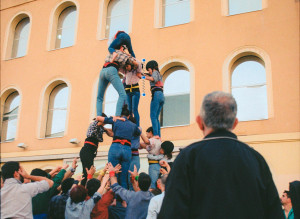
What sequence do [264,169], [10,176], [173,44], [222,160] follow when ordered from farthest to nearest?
[173,44] → [10,176] → [264,169] → [222,160]

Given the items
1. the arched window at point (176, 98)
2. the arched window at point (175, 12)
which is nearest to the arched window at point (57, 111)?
the arched window at point (176, 98)

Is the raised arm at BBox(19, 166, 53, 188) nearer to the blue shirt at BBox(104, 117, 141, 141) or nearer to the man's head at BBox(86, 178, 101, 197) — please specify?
the man's head at BBox(86, 178, 101, 197)

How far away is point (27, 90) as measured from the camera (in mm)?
18734

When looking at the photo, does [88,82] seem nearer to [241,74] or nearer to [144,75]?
[241,74]

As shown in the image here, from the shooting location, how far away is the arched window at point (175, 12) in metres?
16.3

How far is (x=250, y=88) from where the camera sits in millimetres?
14594

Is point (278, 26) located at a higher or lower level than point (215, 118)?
higher

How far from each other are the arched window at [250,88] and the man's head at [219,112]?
1116 cm

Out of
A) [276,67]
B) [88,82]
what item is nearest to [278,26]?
[276,67]

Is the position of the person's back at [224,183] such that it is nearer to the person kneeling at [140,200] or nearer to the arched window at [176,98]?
the person kneeling at [140,200]

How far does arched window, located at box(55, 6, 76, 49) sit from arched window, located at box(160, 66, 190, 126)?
5.61m

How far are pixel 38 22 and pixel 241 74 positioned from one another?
34.7ft

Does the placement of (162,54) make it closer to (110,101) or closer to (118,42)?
(110,101)

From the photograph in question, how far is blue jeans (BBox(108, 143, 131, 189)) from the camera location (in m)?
7.49
